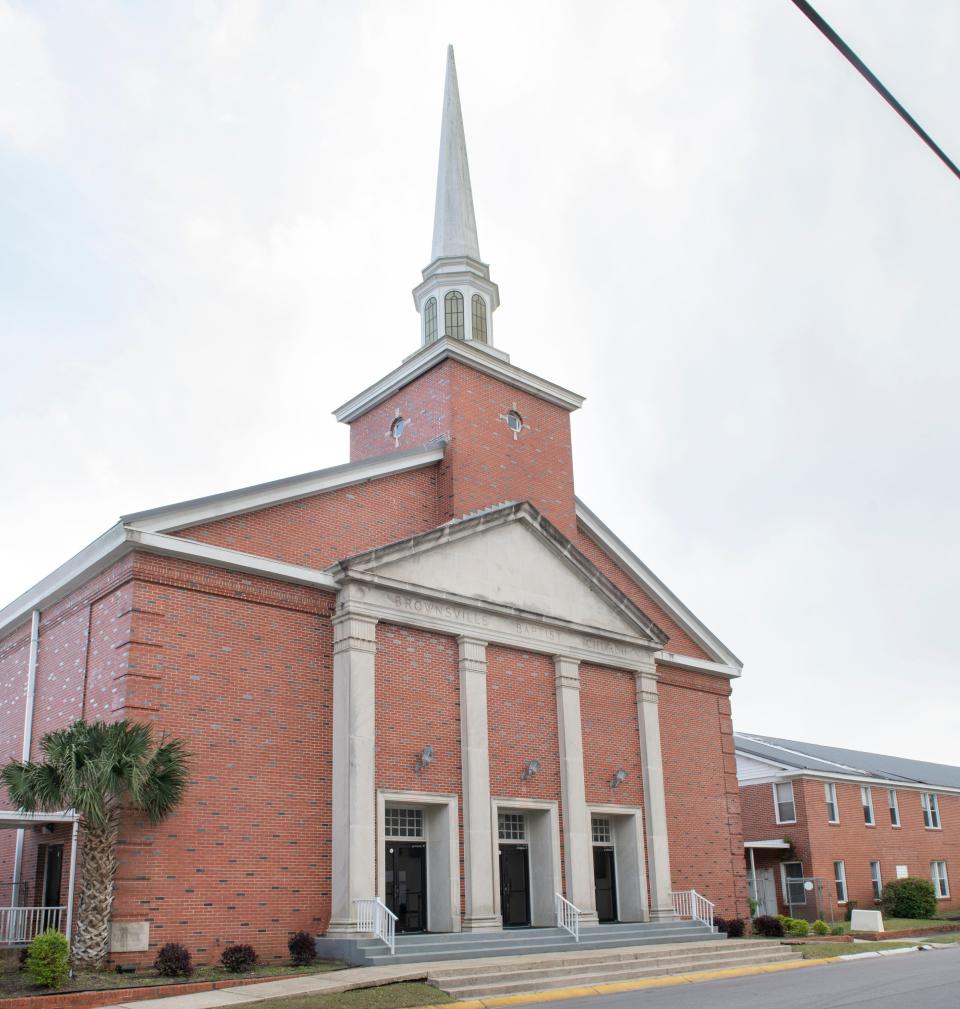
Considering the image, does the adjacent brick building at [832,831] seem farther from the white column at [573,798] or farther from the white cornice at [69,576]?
the white cornice at [69,576]

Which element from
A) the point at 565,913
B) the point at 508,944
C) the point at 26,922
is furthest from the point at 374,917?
the point at 26,922

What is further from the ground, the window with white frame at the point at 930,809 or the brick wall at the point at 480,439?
the brick wall at the point at 480,439

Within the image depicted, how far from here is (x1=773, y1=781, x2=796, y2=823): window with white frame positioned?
41812 millimetres

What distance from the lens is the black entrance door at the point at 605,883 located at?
27.6 metres

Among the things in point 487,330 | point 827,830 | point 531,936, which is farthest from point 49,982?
point 827,830

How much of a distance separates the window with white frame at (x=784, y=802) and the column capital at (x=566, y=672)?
18.8m

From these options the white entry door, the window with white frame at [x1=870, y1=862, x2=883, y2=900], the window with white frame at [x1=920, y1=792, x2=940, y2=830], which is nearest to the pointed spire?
the white entry door

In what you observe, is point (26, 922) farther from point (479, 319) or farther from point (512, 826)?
Result: point (479, 319)

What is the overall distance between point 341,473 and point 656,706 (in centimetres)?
1128

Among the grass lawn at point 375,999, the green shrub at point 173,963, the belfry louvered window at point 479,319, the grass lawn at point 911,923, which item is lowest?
the grass lawn at point 911,923

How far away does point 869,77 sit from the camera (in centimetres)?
705

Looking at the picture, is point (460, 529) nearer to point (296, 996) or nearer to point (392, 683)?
point (392, 683)

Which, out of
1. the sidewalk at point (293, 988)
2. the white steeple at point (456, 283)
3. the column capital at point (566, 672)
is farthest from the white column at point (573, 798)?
the white steeple at point (456, 283)

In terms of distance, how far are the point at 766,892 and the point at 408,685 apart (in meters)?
24.6
